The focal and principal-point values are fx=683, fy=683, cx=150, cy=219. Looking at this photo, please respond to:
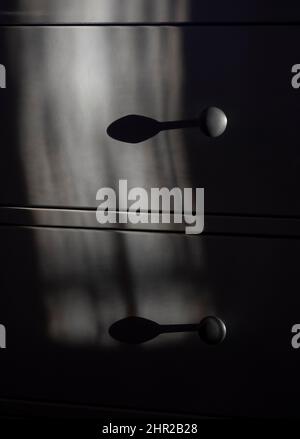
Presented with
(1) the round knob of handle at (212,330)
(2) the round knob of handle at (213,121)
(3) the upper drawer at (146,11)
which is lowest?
(1) the round knob of handle at (212,330)

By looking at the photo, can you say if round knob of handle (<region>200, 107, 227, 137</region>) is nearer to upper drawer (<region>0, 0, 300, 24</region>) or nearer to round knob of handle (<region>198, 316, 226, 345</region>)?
upper drawer (<region>0, 0, 300, 24</region>)

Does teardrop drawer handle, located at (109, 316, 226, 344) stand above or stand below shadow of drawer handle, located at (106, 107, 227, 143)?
below

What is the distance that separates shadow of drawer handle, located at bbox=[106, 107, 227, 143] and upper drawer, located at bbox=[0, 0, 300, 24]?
102 mm

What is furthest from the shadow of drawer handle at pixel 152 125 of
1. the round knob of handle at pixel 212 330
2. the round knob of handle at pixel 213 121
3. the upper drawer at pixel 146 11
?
the round knob of handle at pixel 212 330

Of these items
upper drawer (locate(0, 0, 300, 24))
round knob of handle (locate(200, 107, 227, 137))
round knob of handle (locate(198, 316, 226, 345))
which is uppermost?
upper drawer (locate(0, 0, 300, 24))

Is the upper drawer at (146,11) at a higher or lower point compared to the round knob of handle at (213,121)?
higher

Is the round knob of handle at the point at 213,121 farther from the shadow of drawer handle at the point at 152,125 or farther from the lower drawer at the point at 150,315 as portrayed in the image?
the lower drawer at the point at 150,315

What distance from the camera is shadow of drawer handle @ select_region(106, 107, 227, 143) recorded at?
2.38 ft

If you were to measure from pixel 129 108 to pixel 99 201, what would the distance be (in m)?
0.11

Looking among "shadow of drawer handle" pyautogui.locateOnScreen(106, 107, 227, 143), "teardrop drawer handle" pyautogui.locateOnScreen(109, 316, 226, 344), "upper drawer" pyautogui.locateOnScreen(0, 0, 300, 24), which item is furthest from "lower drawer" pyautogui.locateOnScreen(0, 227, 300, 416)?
"upper drawer" pyautogui.locateOnScreen(0, 0, 300, 24)

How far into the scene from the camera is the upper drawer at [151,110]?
0.73 metres

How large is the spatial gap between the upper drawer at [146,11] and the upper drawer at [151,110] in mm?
11

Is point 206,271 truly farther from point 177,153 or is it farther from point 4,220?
point 4,220

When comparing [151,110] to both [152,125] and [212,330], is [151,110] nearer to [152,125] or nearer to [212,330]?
[152,125]
